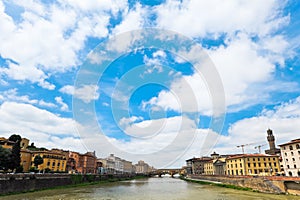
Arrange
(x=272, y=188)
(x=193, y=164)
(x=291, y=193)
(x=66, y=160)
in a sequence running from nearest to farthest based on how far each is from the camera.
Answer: (x=291, y=193), (x=272, y=188), (x=66, y=160), (x=193, y=164)

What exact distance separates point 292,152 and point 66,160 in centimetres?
5943

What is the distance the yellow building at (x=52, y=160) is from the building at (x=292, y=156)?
56468 millimetres

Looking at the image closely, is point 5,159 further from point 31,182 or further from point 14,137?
point 14,137

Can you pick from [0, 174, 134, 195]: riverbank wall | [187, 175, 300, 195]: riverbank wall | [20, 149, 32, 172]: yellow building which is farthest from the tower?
[20, 149, 32, 172]: yellow building

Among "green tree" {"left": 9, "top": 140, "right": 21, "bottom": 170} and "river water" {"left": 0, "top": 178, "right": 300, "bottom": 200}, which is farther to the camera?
"green tree" {"left": 9, "top": 140, "right": 21, "bottom": 170}

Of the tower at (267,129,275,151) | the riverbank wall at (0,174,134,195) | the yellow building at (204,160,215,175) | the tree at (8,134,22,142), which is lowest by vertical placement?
the riverbank wall at (0,174,134,195)

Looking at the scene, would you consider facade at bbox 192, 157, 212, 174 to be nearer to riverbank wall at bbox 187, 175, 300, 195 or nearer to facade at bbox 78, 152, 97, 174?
facade at bbox 78, 152, 97, 174

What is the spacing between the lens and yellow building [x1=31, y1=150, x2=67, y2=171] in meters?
57.8

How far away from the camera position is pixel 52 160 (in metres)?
60.9

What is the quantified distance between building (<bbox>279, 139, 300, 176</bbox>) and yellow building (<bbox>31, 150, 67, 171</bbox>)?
56.5 meters

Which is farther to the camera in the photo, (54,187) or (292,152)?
(292,152)

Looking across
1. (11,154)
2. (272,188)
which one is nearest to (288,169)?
(272,188)

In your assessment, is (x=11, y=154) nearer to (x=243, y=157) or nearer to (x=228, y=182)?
(x=228, y=182)

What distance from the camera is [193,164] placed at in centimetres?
10625
